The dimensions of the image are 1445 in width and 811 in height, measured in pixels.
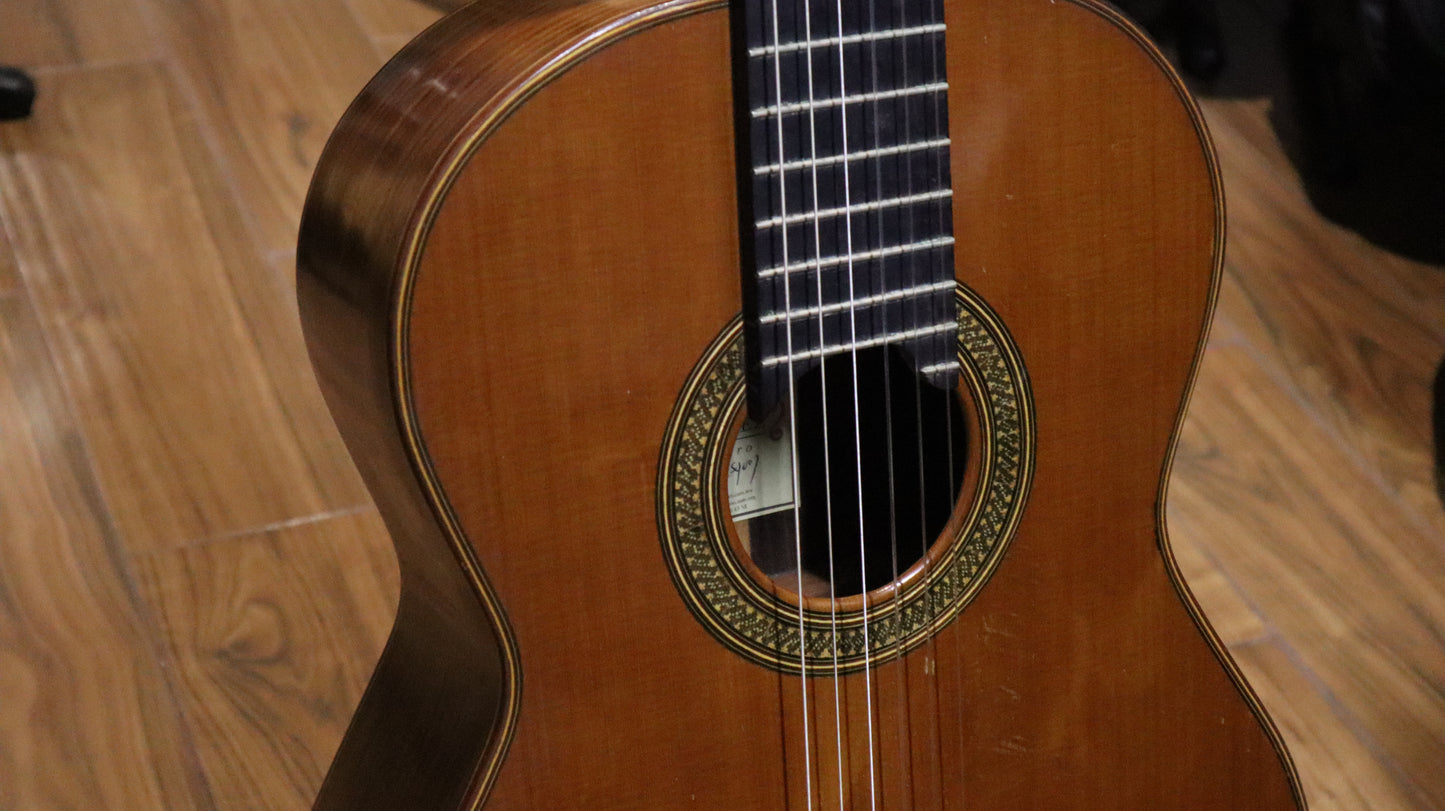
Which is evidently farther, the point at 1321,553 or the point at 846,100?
the point at 1321,553

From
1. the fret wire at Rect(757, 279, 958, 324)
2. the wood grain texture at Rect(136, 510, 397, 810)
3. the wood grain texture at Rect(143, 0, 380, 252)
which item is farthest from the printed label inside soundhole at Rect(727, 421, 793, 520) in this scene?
the wood grain texture at Rect(143, 0, 380, 252)

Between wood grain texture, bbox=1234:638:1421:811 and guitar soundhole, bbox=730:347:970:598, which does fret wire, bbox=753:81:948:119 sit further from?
wood grain texture, bbox=1234:638:1421:811

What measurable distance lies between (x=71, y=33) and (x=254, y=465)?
33.6 inches

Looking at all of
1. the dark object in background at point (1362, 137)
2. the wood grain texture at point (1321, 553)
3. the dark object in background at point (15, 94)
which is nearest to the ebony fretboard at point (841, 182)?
the wood grain texture at point (1321, 553)

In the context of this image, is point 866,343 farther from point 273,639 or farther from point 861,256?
point 273,639

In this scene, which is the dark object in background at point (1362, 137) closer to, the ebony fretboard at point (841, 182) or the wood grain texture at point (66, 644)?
the ebony fretboard at point (841, 182)

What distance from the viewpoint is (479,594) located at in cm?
72

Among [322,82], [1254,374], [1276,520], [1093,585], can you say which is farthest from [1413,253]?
[322,82]

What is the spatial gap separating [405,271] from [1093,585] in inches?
17.0

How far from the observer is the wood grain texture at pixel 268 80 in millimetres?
1777

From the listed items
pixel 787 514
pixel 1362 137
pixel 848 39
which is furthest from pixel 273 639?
pixel 1362 137

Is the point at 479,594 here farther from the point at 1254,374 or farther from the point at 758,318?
the point at 1254,374

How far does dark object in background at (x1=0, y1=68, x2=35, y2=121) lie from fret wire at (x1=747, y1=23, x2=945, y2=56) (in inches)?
55.5

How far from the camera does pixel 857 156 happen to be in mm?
718
